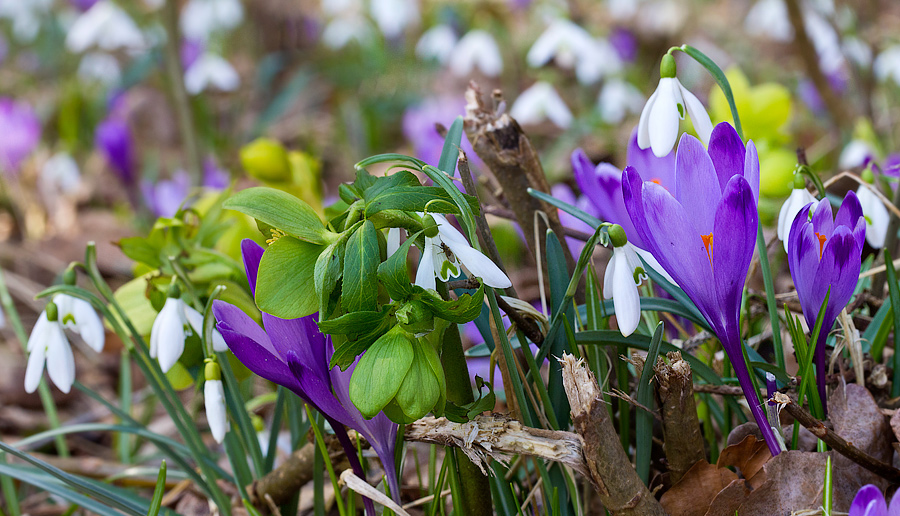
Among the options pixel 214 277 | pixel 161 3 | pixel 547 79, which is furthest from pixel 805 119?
pixel 214 277

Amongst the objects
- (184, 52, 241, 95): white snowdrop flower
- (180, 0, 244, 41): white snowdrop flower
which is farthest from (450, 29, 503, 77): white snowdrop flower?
(180, 0, 244, 41): white snowdrop flower

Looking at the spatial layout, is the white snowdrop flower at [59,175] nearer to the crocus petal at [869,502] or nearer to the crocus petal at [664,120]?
the crocus petal at [664,120]

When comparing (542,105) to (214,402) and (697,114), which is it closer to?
(697,114)

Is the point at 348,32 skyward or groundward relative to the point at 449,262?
skyward

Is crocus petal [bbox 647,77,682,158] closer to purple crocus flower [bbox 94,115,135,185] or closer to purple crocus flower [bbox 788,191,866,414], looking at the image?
purple crocus flower [bbox 788,191,866,414]

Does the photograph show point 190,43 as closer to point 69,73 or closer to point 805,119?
point 69,73

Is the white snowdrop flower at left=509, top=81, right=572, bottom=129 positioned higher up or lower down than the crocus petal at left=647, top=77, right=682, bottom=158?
higher up

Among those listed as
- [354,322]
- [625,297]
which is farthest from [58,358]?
[625,297]
